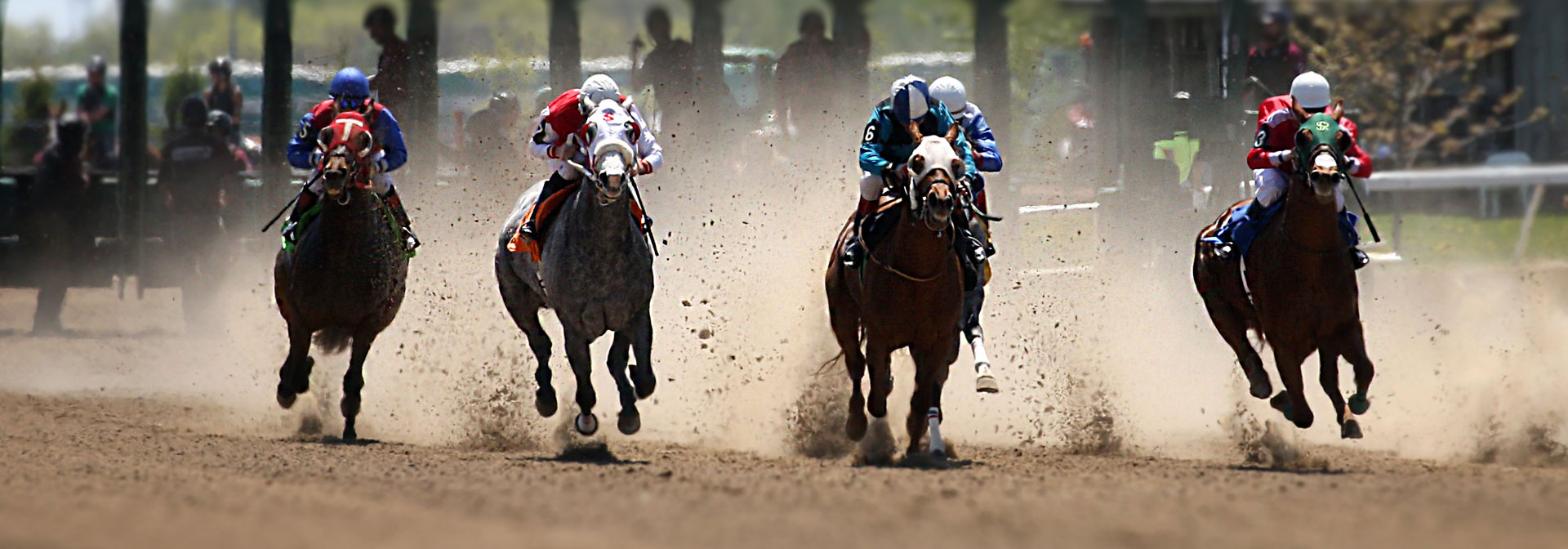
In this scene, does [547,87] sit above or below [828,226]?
above

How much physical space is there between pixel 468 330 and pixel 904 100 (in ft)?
16.1

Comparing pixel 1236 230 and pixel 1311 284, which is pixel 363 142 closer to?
pixel 1236 230

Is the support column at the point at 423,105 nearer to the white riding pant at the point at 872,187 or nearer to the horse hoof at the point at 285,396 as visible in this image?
the horse hoof at the point at 285,396

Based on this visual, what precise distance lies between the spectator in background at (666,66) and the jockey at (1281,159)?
5833mm

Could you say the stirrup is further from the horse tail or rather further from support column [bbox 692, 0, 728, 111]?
support column [bbox 692, 0, 728, 111]

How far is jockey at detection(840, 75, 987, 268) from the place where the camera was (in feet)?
30.6

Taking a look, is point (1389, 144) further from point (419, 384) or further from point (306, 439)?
point (306, 439)

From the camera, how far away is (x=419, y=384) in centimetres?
1255

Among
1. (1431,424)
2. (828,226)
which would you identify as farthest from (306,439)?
(1431,424)

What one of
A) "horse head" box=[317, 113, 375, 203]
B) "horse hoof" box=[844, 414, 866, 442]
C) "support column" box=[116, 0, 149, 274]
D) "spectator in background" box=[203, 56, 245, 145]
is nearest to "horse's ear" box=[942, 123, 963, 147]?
"horse hoof" box=[844, 414, 866, 442]

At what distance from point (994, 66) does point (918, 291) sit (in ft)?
21.9

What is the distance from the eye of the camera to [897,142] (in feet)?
31.6

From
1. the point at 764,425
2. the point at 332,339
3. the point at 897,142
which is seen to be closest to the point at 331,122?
the point at 332,339

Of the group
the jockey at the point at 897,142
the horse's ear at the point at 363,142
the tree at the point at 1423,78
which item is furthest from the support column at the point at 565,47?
the tree at the point at 1423,78
